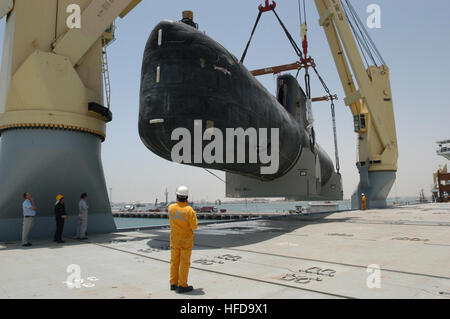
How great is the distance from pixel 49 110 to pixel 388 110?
38.3 meters

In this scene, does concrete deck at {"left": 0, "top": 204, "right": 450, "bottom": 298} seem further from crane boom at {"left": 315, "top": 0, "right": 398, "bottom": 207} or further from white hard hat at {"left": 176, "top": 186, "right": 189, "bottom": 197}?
crane boom at {"left": 315, "top": 0, "right": 398, "bottom": 207}

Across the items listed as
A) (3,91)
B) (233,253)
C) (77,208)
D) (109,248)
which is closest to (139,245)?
(109,248)

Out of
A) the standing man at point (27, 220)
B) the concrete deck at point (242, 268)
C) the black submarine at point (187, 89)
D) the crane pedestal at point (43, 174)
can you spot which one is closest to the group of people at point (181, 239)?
the concrete deck at point (242, 268)

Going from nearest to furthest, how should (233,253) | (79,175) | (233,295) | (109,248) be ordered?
(233,295)
(233,253)
(109,248)
(79,175)

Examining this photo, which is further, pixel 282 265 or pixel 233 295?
pixel 282 265

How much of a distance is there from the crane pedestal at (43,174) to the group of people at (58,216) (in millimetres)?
634

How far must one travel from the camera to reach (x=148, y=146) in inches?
465

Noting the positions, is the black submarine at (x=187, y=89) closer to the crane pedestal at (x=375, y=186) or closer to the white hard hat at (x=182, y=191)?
the white hard hat at (x=182, y=191)

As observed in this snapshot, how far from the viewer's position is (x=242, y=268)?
6.96m

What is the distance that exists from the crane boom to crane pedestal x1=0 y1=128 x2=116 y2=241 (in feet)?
106

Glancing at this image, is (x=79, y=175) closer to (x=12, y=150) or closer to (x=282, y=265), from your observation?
(x=12, y=150)

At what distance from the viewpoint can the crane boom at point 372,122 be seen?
122ft

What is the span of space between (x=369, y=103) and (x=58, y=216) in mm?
35147

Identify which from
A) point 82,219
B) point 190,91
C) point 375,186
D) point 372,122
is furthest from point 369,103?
point 82,219
